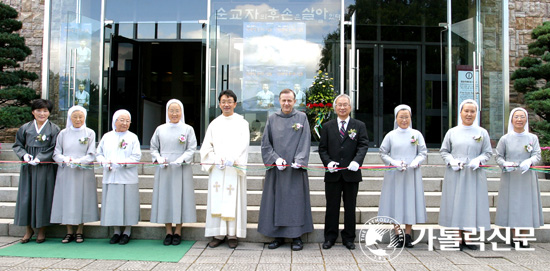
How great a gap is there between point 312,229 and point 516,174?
2575mm

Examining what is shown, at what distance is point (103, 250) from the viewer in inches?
191

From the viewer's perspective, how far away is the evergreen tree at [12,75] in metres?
7.87

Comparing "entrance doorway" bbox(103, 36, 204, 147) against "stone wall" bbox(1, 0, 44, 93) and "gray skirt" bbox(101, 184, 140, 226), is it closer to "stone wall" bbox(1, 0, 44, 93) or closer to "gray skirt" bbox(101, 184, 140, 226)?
"stone wall" bbox(1, 0, 44, 93)

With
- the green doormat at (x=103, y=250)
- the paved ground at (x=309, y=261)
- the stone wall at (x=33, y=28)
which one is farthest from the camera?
the stone wall at (x=33, y=28)

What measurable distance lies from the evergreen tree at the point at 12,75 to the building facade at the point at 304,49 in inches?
17.9

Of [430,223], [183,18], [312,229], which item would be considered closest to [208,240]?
[312,229]

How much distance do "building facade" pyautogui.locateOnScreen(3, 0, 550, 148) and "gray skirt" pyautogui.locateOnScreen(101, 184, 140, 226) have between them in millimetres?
3727

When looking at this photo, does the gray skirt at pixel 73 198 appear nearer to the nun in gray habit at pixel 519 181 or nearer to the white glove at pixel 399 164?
the white glove at pixel 399 164

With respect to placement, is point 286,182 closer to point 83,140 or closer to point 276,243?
point 276,243

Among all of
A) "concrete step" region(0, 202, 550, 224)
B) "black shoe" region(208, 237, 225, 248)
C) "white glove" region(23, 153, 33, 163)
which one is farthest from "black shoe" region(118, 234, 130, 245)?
"white glove" region(23, 153, 33, 163)

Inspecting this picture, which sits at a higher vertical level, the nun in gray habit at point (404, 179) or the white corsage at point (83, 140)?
the white corsage at point (83, 140)

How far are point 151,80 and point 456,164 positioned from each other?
10491 millimetres

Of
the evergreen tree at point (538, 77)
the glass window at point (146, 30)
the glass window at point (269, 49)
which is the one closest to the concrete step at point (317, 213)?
the evergreen tree at point (538, 77)

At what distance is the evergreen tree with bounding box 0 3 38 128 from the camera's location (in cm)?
787
